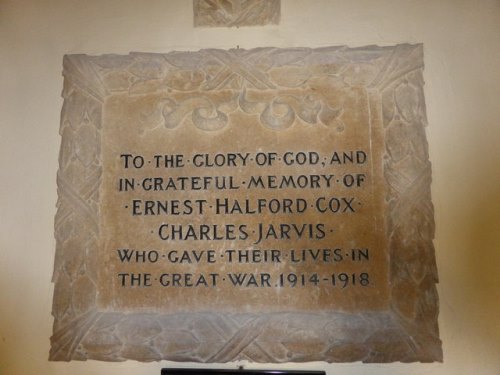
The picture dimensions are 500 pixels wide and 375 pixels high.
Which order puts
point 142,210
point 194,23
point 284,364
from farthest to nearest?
1. point 194,23
2. point 142,210
3. point 284,364

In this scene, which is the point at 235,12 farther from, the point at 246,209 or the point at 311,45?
the point at 246,209

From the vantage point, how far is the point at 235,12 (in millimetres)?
2297

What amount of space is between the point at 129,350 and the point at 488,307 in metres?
1.65

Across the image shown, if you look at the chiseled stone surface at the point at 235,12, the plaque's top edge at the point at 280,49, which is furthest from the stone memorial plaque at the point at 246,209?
the chiseled stone surface at the point at 235,12

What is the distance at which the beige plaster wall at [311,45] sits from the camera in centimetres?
202

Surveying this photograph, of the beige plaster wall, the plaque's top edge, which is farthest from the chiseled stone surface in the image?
the plaque's top edge

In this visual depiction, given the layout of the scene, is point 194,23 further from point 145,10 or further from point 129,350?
point 129,350

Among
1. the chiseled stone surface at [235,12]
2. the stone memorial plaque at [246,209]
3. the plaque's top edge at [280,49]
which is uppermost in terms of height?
the chiseled stone surface at [235,12]

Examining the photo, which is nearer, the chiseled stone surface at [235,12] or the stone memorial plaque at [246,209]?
the stone memorial plaque at [246,209]

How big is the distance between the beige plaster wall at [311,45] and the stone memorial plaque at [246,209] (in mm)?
70

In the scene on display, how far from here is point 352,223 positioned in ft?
6.81

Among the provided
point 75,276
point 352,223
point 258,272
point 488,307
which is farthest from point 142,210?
point 488,307

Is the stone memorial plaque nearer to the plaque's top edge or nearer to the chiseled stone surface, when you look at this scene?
the plaque's top edge

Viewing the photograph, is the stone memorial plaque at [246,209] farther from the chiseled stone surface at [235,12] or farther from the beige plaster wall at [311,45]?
the chiseled stone surface at [235,12]
